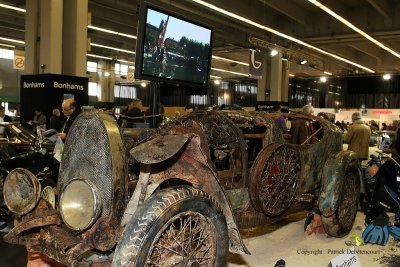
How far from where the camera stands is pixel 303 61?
52.5 ft

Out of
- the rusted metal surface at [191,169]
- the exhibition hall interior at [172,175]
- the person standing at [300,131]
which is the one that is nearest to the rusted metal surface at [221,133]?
the exhibition hall interior at [172,175]

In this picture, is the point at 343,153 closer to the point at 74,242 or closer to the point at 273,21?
the point at 74,242

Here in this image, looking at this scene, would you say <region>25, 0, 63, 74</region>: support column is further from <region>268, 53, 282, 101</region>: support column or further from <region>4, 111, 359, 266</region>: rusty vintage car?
<region>268, 53, 282, 101</region>: support column

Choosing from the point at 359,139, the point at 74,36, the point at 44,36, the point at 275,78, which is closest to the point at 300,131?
the point at 359,139

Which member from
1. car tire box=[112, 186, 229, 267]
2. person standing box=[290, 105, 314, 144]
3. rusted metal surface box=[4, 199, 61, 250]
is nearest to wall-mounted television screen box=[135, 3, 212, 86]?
rusted metal surface box=[4, 199, 61, 250]

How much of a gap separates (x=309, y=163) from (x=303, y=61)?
503 inches

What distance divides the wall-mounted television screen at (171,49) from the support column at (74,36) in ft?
18.6

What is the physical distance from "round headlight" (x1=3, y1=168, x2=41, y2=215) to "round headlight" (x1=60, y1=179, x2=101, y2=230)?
0.69 ft

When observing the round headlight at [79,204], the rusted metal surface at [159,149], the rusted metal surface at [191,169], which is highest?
the rusted metal surface at [159,149]

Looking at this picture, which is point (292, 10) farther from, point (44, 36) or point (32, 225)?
point (32, 225)

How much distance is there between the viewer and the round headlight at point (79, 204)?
235cm

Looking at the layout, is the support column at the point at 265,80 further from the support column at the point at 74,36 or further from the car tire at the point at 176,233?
the car tire at the point at 176,233

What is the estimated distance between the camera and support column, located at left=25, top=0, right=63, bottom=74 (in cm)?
852

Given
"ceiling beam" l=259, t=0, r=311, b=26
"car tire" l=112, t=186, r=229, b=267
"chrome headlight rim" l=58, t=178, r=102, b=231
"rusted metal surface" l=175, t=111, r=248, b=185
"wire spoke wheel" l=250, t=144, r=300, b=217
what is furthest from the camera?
"ceiling beam" l=259, t=0, r=311, b=26
